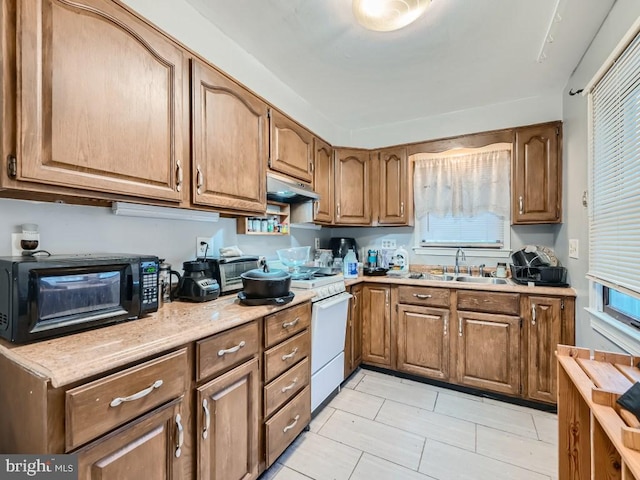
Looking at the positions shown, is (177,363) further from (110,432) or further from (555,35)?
(555,35)

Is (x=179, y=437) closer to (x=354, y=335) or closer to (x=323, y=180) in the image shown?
(x=354, y=335)

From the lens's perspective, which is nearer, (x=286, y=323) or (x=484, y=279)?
(x=286, y=323)

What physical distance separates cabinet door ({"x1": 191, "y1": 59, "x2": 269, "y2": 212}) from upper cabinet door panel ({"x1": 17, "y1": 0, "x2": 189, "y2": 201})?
87 mm

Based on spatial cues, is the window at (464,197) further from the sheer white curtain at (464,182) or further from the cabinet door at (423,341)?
the cabinet door at (423,341)

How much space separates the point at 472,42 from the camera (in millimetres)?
1753

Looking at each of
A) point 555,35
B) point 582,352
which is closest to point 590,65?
point 555,35

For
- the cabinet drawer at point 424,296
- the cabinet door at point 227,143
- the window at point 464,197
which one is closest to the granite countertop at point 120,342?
the cabinet door at point 227,143

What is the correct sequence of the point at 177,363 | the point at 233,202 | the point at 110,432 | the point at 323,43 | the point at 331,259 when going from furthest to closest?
1. the point at 331,259
2. the point at 323,43
3. the point at 233,202
4. the point at 177,363
5. the point at 110,432

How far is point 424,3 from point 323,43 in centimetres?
66

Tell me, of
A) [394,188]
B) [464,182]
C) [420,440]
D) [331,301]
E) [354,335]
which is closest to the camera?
[420,440]

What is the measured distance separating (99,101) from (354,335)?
2.27 m

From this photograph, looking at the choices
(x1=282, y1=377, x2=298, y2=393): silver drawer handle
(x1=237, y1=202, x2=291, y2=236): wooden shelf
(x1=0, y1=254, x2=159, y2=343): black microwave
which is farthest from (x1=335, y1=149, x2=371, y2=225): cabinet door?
(x1=0, y1=254, x2=159, y2=343): black microwave

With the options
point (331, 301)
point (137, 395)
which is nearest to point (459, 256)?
point (331, 301)

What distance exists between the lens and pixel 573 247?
1999 millimetres
